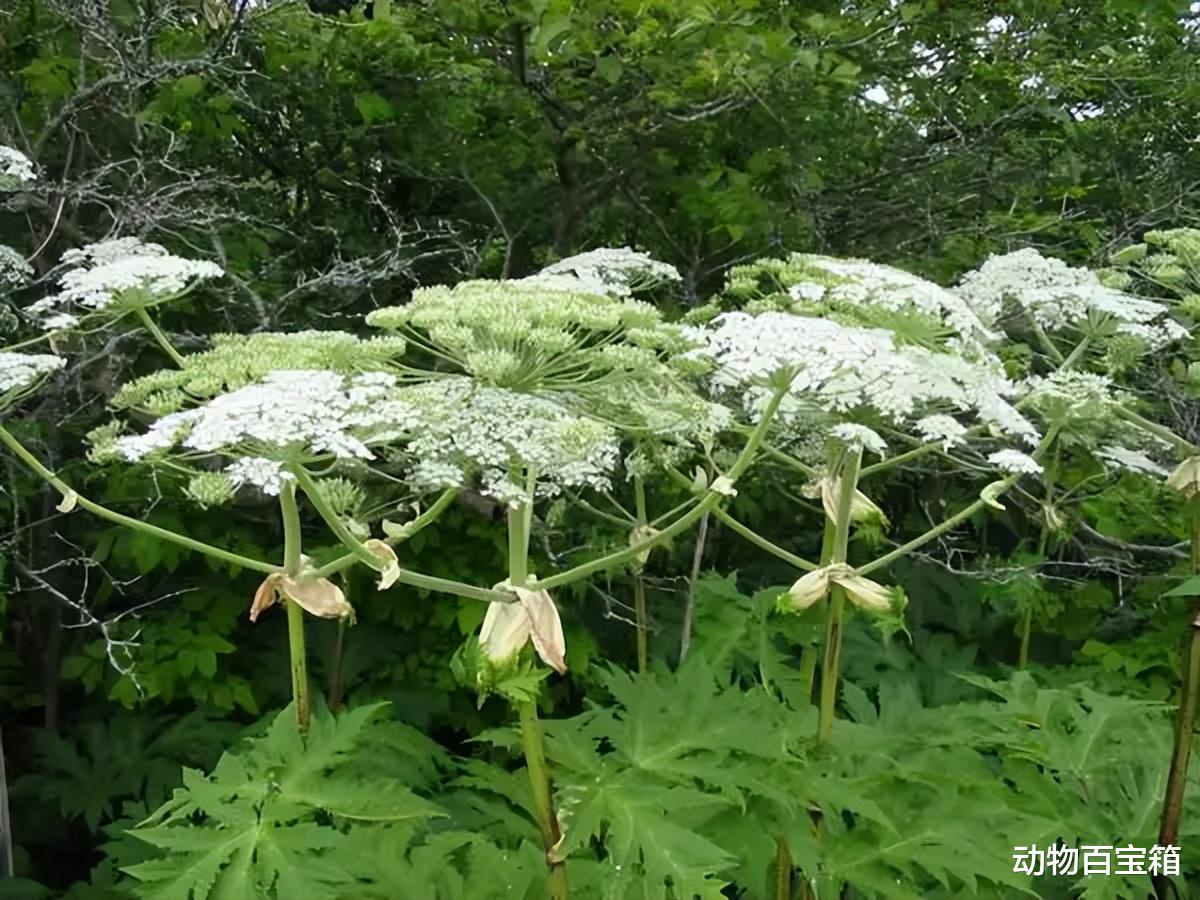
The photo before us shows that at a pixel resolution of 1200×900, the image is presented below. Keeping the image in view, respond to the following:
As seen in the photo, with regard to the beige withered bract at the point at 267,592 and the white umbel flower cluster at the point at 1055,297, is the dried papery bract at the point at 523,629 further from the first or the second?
the white umbel flower cluster at the point at 1055,297

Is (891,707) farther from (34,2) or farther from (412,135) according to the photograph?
(34,2)

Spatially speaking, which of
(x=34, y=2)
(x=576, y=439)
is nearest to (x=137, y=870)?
(x=576, y=439)

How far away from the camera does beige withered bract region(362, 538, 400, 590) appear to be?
7.03 feet

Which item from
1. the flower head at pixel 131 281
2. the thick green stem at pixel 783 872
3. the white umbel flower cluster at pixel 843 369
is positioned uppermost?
the flower head at pixel 131 281

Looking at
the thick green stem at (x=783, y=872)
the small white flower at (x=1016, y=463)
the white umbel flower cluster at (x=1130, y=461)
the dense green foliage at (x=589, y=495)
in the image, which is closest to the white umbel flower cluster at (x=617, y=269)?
the dense green foliage at (x=589, y=495)

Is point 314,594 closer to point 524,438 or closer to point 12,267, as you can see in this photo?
point 524,438

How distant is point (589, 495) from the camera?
14.2ft

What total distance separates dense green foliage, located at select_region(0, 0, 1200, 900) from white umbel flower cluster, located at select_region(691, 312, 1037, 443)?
0.15 metres

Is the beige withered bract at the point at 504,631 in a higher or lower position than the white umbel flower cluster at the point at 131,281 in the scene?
lower

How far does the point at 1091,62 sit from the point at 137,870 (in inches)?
209

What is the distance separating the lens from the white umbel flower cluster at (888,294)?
2.53 m

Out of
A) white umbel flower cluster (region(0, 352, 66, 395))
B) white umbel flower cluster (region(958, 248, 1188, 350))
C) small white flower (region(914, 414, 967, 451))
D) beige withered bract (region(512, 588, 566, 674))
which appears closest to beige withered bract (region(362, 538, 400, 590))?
beige withered bract (region(512, 588, 566, 674))

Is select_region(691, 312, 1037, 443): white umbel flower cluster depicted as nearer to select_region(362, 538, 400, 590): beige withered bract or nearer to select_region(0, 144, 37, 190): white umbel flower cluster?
select_region(362, 538, 400, 590): beige withered bract

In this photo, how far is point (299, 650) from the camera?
8.16 ft
